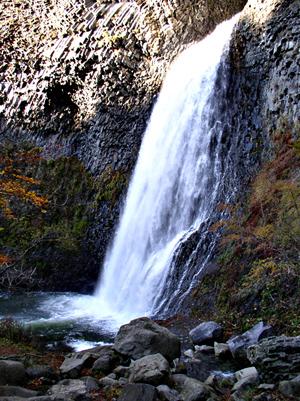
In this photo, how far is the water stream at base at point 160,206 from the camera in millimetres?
12531

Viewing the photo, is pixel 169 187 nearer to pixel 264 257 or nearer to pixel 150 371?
pixel 264 257

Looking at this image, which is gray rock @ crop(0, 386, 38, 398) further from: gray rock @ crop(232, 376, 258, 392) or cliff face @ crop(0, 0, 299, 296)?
cliff face @ crop(0, 0, 299, 296)

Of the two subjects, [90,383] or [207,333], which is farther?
[207,333]

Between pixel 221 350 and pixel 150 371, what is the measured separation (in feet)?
5.77

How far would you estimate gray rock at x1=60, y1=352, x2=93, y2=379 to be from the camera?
7.09m

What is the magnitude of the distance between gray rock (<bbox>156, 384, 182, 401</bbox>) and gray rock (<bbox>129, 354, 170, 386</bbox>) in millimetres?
205

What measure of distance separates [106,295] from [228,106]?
24.3 feet

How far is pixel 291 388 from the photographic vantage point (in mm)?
5594

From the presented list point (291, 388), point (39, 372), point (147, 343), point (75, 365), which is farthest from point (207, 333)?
point (39, 372)

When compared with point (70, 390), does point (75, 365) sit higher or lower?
higher

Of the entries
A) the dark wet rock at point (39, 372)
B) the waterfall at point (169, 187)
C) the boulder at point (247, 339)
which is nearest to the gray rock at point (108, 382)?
the dark wet rock at point (39, 372)

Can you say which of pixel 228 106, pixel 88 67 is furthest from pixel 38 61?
pixel 228 106

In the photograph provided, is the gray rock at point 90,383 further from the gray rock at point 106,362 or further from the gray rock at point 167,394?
the gray rock at point 167,394

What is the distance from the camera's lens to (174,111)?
1653 cm
